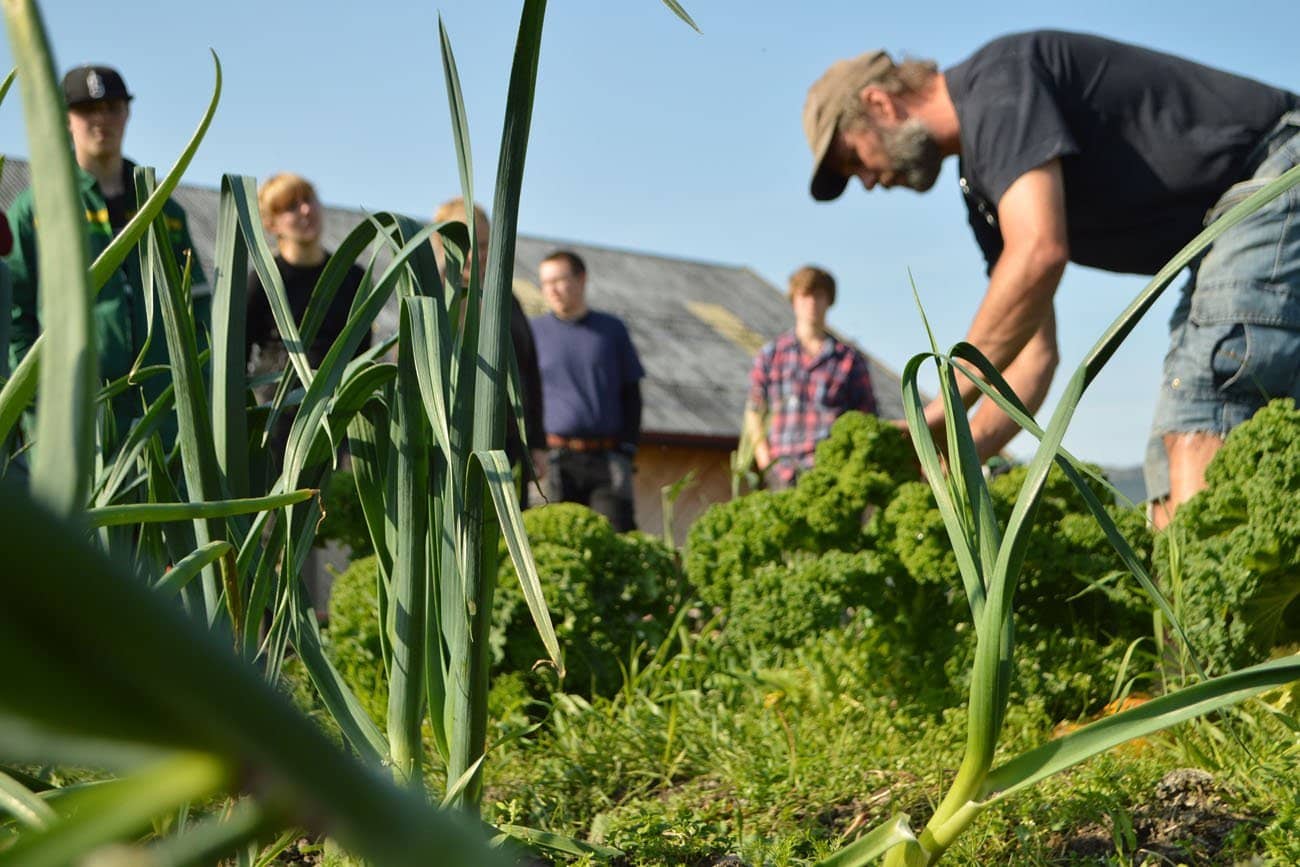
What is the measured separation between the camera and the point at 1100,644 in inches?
104

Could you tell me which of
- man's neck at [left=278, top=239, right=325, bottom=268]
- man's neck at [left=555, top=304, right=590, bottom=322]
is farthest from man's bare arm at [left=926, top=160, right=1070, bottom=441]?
man's neck at [left=555, top=304, right=590, bottom=322]

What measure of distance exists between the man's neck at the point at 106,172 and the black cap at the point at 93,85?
160mm

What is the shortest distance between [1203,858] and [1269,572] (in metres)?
0.80

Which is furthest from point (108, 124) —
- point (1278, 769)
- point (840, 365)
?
point (1278, 769)

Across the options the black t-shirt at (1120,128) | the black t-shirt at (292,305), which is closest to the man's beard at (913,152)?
the black t-shirt at (1120,128)

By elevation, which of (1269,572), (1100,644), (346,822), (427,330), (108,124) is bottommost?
(1100,644)

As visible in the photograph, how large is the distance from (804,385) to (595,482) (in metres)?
0.92

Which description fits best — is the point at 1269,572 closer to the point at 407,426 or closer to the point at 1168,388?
the point at 1168,388

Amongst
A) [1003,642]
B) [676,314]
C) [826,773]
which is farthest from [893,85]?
[676,314]

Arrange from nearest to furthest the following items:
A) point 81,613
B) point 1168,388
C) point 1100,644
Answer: point 81,613 → point 1100,644 → point 1168,388

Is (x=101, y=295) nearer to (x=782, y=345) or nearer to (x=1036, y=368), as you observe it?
(x=1036, y=368)

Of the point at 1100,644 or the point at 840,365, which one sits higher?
the point at 840,365

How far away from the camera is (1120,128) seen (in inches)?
119

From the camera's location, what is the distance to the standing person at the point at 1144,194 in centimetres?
279
